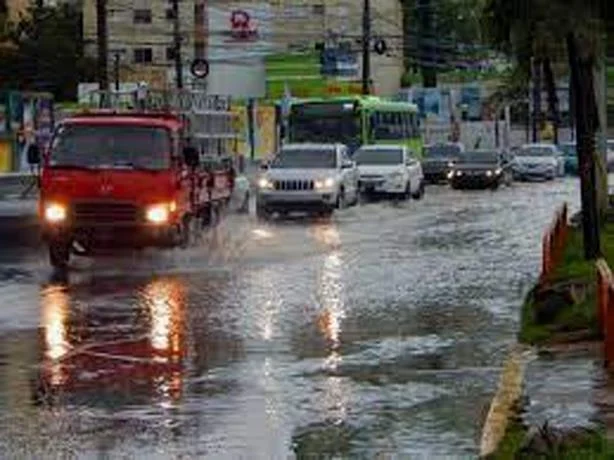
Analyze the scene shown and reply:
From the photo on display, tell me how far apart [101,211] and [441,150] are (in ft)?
144

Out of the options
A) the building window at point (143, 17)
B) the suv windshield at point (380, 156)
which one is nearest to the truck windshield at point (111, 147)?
the suv windshield at point (380, 156)

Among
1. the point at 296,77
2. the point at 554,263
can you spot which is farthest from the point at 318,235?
the point at 296,77

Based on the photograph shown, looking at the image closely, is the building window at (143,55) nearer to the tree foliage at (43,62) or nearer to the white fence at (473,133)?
the tree foliage at (43,62)

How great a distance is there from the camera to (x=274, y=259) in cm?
2758

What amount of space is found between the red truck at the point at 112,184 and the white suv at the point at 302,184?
14.5 m

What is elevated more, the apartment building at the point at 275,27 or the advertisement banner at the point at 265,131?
the apartment building at the point at 275,27

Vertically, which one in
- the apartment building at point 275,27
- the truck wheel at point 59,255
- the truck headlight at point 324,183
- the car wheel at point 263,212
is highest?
the apartment building at point 275,27

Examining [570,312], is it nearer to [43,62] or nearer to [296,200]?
[296,200]

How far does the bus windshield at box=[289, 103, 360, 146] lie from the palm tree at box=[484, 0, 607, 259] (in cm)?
3018

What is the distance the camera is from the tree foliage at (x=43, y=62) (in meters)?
100

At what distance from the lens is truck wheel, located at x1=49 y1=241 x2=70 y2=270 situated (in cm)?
2591

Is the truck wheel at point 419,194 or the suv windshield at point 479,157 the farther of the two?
the suv windshield at point 479,157

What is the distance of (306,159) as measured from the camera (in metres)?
42.7

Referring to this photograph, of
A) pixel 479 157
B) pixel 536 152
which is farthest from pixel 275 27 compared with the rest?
pixel 479 157
